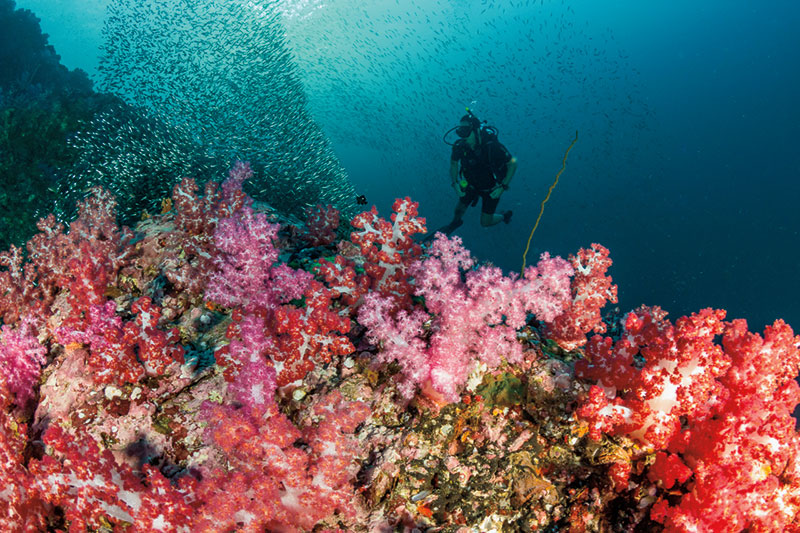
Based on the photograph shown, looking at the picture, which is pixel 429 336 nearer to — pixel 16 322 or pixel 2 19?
pixel 16 322

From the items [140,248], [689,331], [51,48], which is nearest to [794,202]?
[689,331]

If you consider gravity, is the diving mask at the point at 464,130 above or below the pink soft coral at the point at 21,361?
above

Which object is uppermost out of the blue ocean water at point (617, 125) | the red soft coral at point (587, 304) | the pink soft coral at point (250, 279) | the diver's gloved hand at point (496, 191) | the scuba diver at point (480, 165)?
the blue ocean water at point (617, 125)

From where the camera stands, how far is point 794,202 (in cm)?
3600

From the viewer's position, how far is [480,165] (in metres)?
10.4

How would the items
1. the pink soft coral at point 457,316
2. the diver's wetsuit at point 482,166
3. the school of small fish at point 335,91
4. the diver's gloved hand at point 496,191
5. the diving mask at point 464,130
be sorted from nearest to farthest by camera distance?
the pink soft coral at point 457,316 → the school of small fish at point 335,91 → the diving mask at point 464,130 → the diver's wetsuit at point 482,166 → the diver's gloved hand at point 496,191

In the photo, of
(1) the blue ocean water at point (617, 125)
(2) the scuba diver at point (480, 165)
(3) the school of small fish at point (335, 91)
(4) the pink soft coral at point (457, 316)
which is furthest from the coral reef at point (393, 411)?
(1) the blue ocean water at point (617, 125)

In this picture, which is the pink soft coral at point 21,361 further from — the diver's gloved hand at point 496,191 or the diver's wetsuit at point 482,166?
the diver's gloved hand at point 496,191

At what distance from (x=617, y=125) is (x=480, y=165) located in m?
65.5

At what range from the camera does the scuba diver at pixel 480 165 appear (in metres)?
9.77

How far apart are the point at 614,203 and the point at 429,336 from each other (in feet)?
176

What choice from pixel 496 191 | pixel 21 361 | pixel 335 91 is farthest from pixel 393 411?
pixel 335 91

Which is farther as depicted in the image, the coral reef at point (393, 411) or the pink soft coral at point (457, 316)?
the pink soft coral at point (457, 316)

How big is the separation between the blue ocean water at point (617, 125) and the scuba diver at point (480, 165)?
Result: 19953 millimetres
